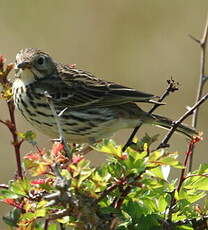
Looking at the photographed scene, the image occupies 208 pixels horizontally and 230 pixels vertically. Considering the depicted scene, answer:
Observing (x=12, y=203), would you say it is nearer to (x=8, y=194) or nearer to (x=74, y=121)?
(x=8, y=194)

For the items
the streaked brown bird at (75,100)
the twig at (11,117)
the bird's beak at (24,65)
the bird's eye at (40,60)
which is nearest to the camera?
the twig at (11,117)

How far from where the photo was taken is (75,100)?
612 cm

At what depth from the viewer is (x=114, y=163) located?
9.57ft

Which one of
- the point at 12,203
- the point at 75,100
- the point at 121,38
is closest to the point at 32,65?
the point at 75,100

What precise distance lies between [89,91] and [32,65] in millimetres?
548

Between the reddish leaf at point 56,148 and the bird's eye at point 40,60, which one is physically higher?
the bird's eye at point 40,60

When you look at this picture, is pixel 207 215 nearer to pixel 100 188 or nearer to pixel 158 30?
pixel 100 188

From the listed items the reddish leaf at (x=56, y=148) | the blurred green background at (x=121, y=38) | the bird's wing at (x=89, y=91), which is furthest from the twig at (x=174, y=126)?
the blurred green background at (x=121, y=38)

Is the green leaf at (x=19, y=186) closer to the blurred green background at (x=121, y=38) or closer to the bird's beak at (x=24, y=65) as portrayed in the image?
the bird's beak at (x=24, y=65)

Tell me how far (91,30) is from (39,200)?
36.5ft

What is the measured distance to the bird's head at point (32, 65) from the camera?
605 centimetres

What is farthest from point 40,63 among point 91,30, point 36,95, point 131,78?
point 91,30

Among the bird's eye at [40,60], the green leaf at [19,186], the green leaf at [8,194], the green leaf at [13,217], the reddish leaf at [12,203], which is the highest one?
the bird's eye at [40,60]

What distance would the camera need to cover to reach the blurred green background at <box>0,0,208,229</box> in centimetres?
1261
